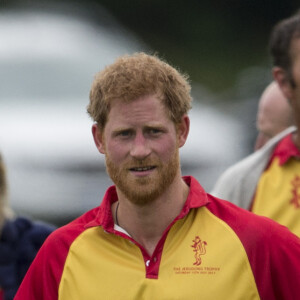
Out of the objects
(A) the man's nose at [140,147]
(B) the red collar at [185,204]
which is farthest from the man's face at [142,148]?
(B) the red collar at [185,204]

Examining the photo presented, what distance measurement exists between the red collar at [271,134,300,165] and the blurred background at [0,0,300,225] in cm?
377

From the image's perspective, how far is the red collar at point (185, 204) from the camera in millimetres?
3971

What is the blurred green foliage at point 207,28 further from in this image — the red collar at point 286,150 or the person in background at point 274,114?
the red collar at point 286,150

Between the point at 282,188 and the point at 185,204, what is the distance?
0.92m

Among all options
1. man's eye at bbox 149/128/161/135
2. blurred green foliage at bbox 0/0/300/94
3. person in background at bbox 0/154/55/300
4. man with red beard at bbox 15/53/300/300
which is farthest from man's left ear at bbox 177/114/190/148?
blurred green foliage at bbox 0/0/300/94

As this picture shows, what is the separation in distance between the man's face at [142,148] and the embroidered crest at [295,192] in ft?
3.20

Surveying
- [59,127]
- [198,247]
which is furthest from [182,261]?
[59,127]

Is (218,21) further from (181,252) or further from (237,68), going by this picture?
(181,252)

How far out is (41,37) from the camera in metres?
11.7

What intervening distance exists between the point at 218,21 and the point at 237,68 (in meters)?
1.36

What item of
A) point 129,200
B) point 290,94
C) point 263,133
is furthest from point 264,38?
point 129,200

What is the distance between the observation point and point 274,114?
6.08 metres

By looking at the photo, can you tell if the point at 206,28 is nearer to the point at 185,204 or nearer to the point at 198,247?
the point at 185,204

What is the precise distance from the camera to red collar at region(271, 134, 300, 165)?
4.85 m
